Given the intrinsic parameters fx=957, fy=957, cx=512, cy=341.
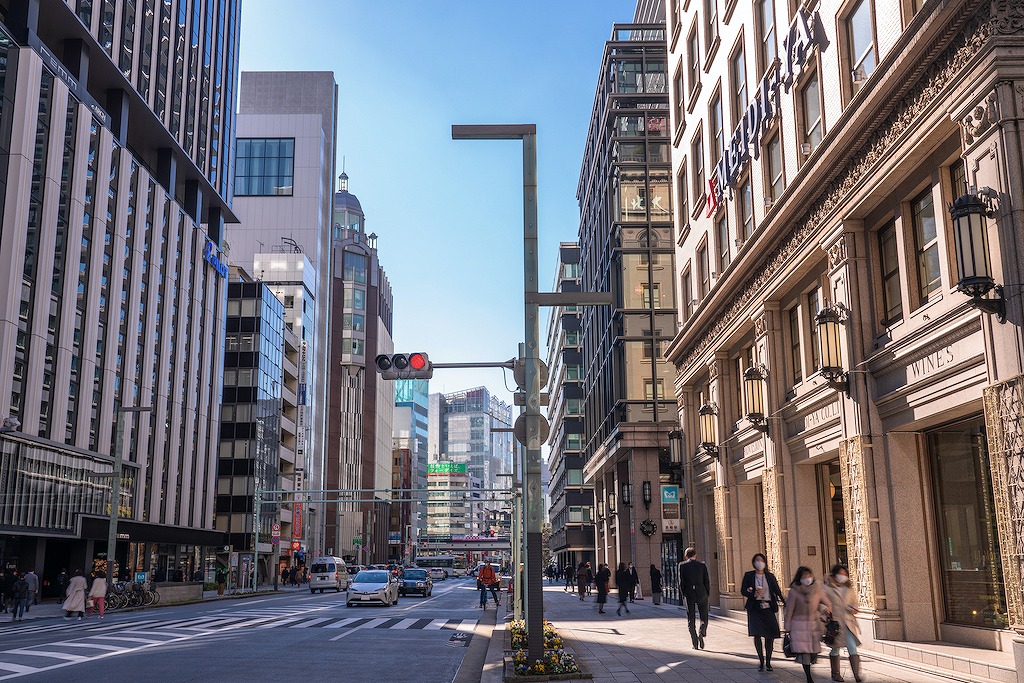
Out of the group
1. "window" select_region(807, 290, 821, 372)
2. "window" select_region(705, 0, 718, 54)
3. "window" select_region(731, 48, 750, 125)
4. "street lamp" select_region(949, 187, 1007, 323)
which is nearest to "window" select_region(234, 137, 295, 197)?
"window" select_region(705, 0, 718, 54)

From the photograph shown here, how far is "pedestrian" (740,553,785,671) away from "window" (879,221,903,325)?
17.0 feet

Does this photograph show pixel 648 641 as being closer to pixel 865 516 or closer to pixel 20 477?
pixel 865 516

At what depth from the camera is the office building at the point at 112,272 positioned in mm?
41875

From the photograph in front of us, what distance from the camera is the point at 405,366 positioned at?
19031mm

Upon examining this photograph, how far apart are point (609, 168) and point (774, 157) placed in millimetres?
28325

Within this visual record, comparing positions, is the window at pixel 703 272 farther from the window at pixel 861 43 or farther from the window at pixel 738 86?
the window at pixel 861 43

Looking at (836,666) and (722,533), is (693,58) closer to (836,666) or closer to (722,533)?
(722,533)

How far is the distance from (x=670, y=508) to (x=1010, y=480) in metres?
26.6

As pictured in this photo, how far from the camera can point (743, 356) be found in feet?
90.6

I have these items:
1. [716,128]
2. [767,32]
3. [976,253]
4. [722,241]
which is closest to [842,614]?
[976,253]

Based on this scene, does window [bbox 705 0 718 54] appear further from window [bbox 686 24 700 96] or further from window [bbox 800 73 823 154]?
window [bbox 800 73 823 154]

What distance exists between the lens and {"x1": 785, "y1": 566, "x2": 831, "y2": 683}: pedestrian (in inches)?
487

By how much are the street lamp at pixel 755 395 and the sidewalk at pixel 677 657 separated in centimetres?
513

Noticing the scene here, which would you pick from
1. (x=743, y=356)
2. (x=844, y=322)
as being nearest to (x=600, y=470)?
(x=743, y=356)
